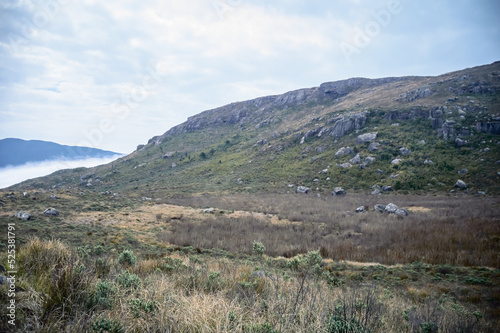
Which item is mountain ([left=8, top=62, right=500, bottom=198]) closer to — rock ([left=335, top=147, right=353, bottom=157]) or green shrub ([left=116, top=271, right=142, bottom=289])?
rock ([left=335, top=147, right=353, bottom=157])

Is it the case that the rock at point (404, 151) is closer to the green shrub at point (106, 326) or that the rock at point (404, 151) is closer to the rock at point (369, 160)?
the rock at point (369, 160)

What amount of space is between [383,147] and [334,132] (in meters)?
15.0

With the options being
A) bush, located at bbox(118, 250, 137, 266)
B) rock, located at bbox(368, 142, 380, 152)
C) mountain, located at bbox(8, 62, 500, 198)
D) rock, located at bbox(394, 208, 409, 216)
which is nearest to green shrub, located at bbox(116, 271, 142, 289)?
bush, located at bbox(118, 250, 137, 266)

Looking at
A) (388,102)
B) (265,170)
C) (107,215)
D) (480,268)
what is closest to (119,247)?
(107,215)

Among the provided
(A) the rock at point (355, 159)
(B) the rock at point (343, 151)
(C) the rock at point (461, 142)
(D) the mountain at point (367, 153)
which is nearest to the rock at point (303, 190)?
(D) the mountain at point (367, 153)

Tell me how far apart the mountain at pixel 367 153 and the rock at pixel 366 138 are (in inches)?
7.6

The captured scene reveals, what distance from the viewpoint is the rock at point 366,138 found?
45769 mm

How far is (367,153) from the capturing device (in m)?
42.5

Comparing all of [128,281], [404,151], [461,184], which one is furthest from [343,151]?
[128,281]

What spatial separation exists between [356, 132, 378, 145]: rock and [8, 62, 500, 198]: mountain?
19cm

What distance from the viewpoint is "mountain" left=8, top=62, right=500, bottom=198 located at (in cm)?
3347

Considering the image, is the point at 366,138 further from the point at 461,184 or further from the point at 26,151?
the point at 26,151

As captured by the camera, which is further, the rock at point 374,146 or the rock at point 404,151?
the rock at point 374,146

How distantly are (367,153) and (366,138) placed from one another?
5555mm
